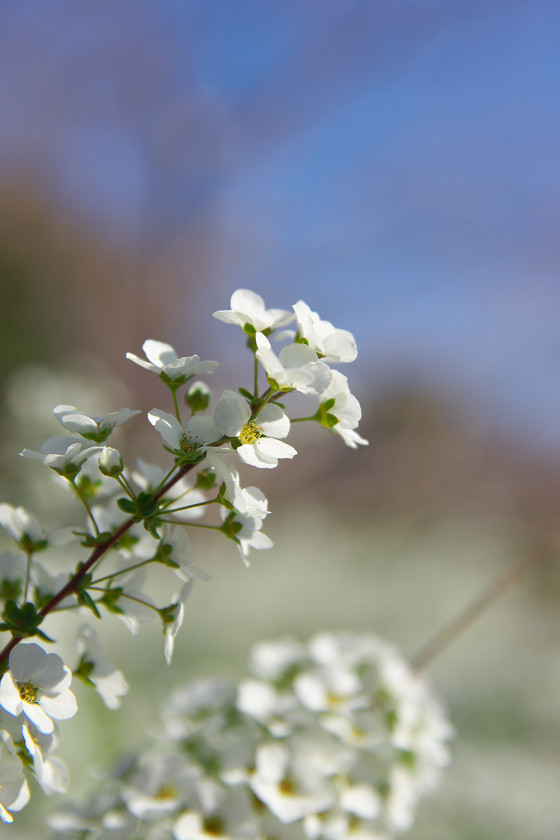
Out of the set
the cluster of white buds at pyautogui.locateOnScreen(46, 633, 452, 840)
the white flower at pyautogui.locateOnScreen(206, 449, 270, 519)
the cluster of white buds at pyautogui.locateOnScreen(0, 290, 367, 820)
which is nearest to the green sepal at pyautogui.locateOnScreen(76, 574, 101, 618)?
the cluster of white buds at pyautogui.locateOnScreen(0, 290, 367, 820)

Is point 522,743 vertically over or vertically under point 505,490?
under

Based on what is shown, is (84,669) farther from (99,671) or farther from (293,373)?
(293,373)

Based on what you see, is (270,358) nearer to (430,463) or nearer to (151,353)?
(151,353)

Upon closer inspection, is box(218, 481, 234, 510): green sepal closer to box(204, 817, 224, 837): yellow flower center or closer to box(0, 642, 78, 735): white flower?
box(0, 642, 78, 735): white flower

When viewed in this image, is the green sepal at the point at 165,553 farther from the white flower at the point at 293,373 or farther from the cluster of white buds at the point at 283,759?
the cluster of white buds at the point at 283,759

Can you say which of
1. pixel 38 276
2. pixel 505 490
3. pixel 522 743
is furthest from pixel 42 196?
pixel 522 743

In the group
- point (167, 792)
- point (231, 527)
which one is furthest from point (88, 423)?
point (167, 792)

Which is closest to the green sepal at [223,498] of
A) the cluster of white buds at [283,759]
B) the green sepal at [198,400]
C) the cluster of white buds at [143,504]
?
the cluster of white buds at [143,504]
